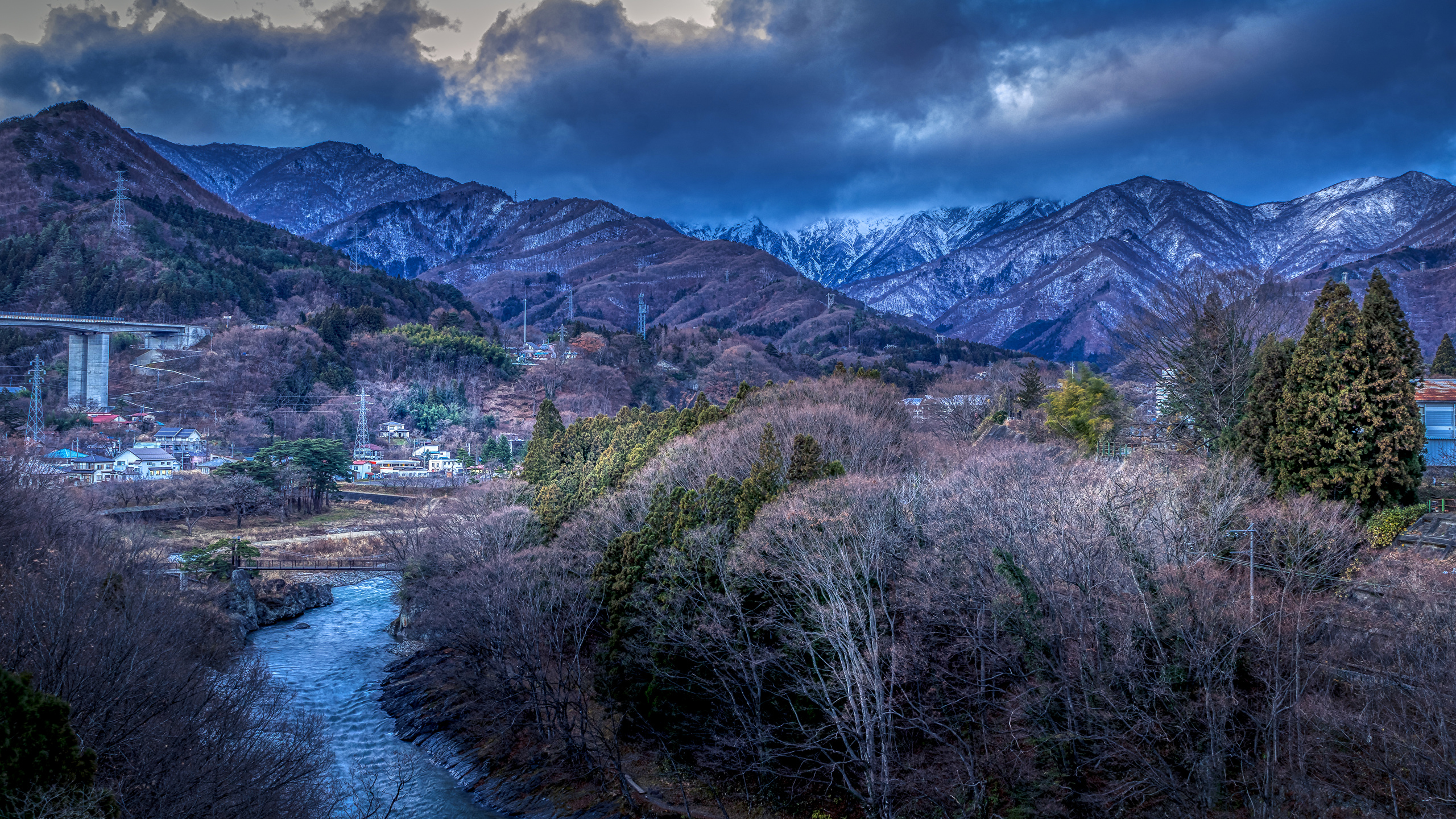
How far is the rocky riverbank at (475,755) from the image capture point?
890 inches

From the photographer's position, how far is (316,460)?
68.4 metres

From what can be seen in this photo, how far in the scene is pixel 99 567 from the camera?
24.6 meters

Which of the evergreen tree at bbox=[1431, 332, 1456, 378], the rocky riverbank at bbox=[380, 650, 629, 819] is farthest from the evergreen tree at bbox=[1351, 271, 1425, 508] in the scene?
the evergreen tree at bbox=[1431, 332, 1456, 378]

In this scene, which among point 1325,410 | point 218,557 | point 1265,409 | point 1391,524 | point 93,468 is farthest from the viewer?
point 93,468

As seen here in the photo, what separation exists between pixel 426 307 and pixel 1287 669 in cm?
15079

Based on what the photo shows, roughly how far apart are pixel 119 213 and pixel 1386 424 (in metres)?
162

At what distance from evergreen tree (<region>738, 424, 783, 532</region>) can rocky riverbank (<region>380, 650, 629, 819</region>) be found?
28.2 ft

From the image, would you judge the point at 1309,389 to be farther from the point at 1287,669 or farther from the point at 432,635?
the point at 432,635

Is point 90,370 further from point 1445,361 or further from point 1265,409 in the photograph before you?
point 1445,361

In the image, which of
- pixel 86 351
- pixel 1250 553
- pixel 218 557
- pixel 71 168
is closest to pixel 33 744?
pixel 1250 553

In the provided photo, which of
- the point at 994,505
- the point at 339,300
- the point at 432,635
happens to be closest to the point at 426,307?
the point at 339,300

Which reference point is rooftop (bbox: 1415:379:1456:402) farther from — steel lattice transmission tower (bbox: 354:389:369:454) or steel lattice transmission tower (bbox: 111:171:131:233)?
steel lattice transmission tower (bbox: 111:171:131:233)

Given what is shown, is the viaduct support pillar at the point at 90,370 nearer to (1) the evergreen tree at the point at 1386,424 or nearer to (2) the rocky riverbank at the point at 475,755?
(2) the rocky riverbank at the point at 475,755

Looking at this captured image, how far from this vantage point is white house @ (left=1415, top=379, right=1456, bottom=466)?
98.0 ft
